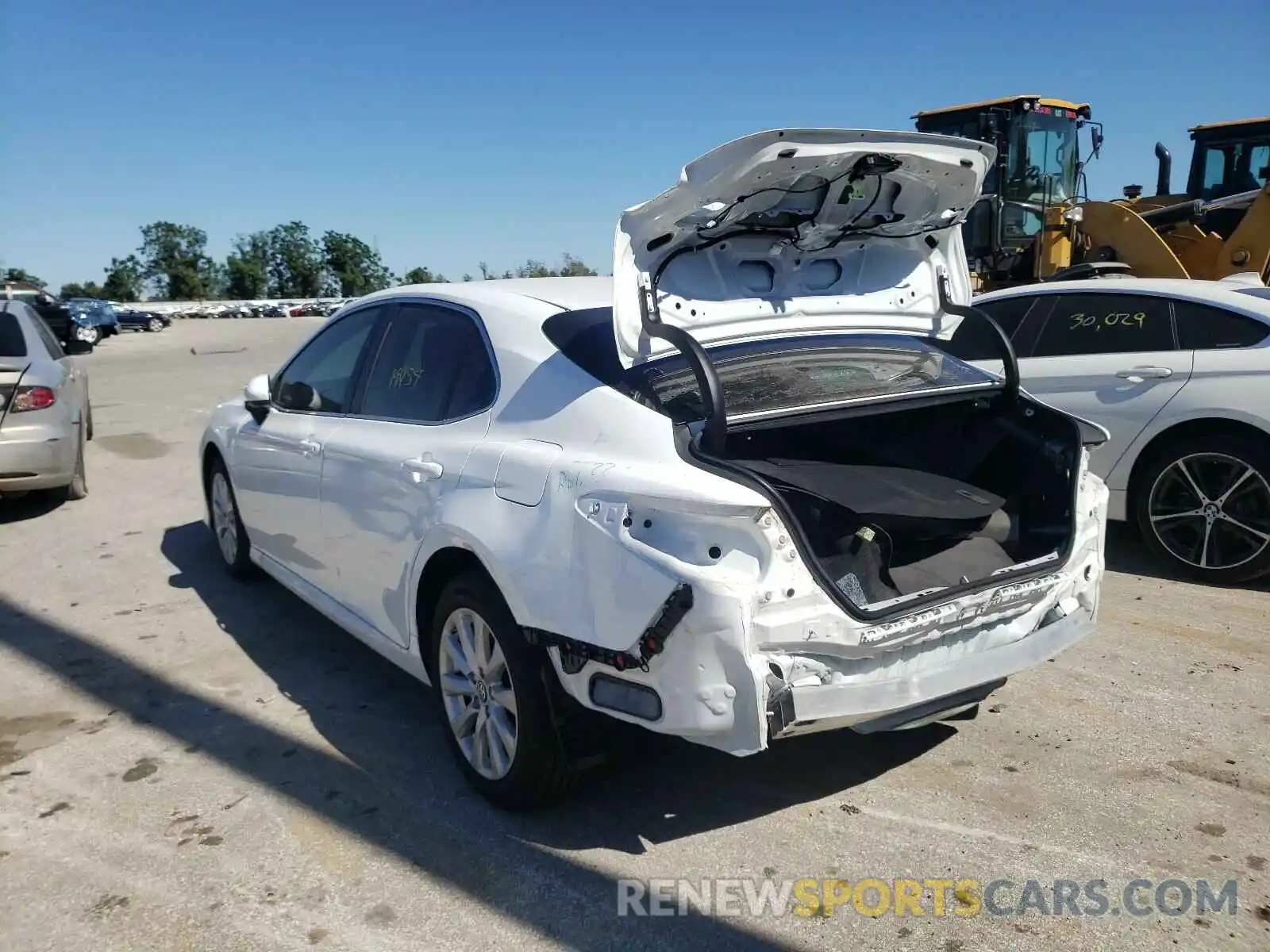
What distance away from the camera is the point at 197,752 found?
390 cm

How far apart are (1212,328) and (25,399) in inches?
311

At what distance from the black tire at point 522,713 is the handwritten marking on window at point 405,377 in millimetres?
992

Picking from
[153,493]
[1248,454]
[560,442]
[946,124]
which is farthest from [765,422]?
[946,124]

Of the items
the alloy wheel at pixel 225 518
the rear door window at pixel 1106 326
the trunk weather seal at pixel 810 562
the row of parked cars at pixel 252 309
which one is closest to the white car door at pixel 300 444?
the alloy wheel at pixel 225 518

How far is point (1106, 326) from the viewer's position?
6.13 m

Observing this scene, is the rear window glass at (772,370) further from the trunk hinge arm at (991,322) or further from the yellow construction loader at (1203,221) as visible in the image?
the yellow construction loader at (1203,221)

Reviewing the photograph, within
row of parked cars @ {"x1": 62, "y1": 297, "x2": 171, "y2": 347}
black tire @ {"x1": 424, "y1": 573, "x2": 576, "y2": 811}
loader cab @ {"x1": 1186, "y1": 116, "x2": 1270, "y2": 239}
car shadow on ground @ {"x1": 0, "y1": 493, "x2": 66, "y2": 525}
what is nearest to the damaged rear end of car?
black tire @ {"x1": 424, "y1": 573, "x2": 576, "y2": 811}

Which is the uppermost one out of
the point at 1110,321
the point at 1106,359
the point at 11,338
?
the point at 11,338

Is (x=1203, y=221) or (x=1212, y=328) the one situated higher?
(x=1203, y=221)

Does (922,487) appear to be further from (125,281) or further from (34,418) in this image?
(125,281)

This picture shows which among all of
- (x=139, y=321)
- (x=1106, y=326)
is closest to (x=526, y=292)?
Result: (x=1106, y=326)

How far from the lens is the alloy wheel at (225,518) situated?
19.4ft

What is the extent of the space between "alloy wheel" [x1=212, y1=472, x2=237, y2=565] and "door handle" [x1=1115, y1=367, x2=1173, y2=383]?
5134mm

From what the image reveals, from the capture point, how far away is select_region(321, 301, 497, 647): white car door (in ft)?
11.7
